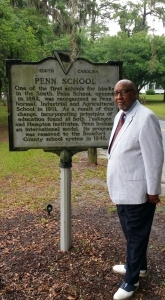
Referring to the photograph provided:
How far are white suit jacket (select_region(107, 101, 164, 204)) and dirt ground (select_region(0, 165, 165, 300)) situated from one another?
2.94 feet

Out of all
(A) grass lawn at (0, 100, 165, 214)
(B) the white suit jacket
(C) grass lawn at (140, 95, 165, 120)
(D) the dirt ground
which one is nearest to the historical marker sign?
(B) the white suit jacket

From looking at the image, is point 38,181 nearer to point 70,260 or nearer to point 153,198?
point 70,260

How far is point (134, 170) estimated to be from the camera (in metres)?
2.43

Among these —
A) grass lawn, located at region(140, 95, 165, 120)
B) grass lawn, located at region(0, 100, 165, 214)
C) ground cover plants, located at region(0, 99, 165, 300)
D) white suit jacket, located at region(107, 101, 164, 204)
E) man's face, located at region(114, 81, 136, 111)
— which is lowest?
grass lawn, located at region(140, 95, 165, 120)

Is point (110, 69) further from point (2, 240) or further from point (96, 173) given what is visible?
point (96, 173)

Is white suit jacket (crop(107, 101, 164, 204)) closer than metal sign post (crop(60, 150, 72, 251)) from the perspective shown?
Yes

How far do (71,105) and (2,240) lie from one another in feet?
5.95

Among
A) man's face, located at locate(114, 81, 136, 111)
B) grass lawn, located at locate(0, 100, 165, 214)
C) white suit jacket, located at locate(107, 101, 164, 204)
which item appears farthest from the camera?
grass lawn, located at locate(0, 100, 165, 214)

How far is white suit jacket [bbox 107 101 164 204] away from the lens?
2.33 meters

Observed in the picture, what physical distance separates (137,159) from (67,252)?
1530mm

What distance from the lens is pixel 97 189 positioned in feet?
20.1

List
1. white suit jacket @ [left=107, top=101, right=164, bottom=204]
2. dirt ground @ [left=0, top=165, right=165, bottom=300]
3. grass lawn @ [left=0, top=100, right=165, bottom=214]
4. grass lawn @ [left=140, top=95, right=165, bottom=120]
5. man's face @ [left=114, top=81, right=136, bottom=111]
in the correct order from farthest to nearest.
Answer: grass lawn @ [left=140, top=95, right=165, bottom=120], grass lawn @ [left=0, top=100, right=165, bottom=214], dirt ground @ [left=0, top=165, right=165, bottom=300], man's face @ [left=114, top=81, right=136, bottom=111], white suit jacket @ [left=107, top=101, right=164, bottom=204]

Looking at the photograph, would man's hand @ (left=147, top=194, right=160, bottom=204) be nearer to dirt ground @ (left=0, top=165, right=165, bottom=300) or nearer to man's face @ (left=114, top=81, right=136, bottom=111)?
man's face @ (left=114, top=81, right=136, bottom=111)

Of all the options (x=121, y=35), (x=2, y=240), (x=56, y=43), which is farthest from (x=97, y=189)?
(x=121, y=35)
